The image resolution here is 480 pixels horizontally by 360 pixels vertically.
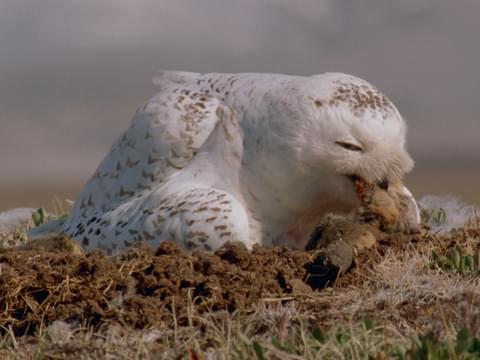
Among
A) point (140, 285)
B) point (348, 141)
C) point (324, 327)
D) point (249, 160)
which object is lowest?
point (140, 285)

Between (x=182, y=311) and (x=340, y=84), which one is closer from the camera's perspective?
(x=182, y=311)

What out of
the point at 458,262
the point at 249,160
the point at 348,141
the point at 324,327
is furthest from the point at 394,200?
the point at 324,327

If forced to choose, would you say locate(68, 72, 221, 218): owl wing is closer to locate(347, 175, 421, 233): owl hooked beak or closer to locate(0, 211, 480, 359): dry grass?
locate(347, 175, 421, 233): owl hooked beak

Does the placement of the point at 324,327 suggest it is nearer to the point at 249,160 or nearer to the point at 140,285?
the point at 140,285

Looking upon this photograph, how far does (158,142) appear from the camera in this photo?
29.0 feet

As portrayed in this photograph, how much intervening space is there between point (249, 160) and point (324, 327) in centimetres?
235

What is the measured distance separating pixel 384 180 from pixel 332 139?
0.53 m

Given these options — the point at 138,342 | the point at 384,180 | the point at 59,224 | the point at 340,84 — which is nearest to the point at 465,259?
the point at 384,180

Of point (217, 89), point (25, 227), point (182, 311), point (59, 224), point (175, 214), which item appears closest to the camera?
point (182, 311)

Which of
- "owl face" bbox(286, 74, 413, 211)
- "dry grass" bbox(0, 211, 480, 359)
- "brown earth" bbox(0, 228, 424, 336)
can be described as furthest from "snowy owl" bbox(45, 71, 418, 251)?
"dry grass" bbox(0, 211, 480, 359)

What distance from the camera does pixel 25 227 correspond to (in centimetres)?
1181

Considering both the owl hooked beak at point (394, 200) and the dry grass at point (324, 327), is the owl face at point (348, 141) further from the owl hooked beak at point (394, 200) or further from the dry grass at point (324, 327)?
the dry grass at point (324, 327)

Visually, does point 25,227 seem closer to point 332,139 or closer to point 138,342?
point 332,139

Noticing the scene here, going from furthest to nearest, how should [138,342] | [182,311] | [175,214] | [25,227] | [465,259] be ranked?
[25,227]
[175,214]
[465,259]
[182,311]
[138,342]
